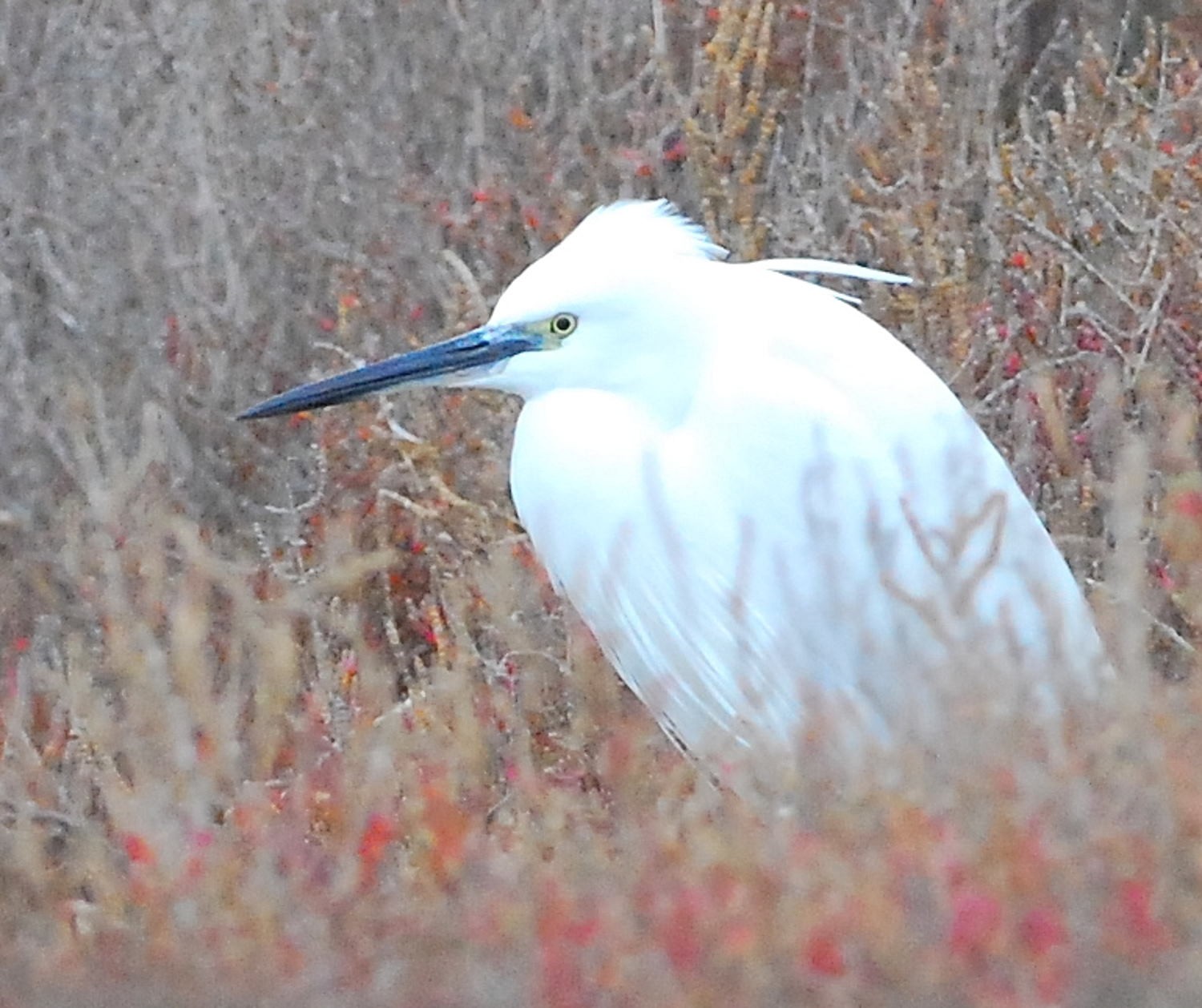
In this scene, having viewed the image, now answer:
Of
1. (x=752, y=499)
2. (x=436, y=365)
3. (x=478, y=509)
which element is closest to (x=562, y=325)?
(x=436, y=365)

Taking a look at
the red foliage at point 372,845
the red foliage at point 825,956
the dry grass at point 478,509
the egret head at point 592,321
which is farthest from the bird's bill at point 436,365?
the red foliage at point 825,956

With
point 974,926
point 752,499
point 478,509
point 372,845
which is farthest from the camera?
point 478,509

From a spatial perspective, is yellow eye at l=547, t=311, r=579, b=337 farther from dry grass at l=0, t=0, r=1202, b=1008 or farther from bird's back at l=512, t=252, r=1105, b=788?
dry grass at l=0, t=0, r=1202, b=1008

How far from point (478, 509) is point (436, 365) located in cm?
89

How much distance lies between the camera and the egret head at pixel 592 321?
304 centimetres

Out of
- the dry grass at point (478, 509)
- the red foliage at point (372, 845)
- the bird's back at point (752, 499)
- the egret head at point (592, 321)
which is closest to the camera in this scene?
the dry grass at point (478, 509)

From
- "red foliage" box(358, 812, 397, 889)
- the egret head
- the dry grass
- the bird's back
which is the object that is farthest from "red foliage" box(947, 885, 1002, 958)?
the egret head

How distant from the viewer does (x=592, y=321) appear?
3.07 m

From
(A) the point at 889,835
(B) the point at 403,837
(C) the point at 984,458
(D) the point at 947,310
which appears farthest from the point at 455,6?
(A) the point at 889,835

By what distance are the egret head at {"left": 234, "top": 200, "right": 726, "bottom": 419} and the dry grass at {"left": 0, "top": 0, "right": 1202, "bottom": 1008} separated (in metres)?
0.29

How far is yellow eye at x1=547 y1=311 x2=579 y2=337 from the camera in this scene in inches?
121

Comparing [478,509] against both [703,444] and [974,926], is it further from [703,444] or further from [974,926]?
[974,926]

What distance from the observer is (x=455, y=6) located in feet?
16.5

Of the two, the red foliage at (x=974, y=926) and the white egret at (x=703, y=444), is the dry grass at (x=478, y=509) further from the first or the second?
the white egret at (x=703, y=444)
